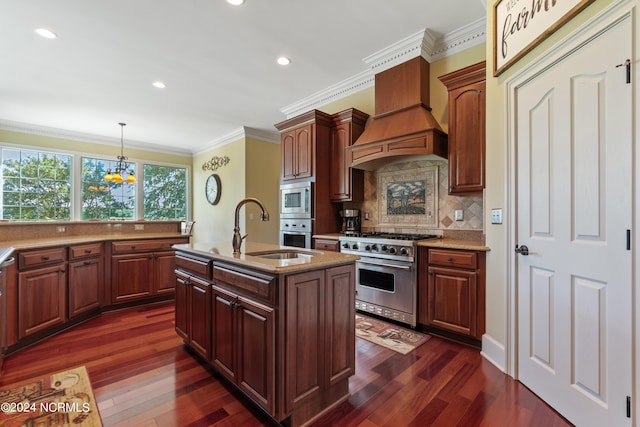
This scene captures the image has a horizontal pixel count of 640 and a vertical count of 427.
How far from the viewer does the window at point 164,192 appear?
698 cm

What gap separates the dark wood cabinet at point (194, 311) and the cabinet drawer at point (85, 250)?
57.5 inches

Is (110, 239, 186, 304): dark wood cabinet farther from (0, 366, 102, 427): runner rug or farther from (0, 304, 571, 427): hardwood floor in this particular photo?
(0, 366, 102, 427): runner rug

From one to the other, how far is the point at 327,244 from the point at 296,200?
88 centimetres

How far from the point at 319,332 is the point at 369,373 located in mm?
778

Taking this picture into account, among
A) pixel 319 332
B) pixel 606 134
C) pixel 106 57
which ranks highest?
Result: pixel 106 57

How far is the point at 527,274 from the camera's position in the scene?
199 centimetres

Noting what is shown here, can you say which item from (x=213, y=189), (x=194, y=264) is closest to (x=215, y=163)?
(x=213, y=189)

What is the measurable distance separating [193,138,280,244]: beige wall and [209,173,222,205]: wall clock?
110 millimetres

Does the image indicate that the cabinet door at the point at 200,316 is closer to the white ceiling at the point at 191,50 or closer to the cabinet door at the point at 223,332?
the cabinet door at the point at 223,332

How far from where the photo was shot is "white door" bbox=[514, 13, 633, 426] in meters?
1.40

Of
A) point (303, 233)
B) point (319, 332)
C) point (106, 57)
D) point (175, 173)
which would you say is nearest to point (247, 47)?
point (106, 57)

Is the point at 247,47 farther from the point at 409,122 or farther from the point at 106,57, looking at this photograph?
the point at 409,122

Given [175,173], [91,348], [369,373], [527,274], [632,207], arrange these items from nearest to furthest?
[632,207] < [527,274] < [369,373] < [91,348] < [175,173]

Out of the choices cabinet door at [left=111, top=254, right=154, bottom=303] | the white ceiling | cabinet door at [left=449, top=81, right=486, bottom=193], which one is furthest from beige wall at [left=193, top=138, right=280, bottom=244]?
cabinet door at [left=449, top=81, right=486, bottom=193]
